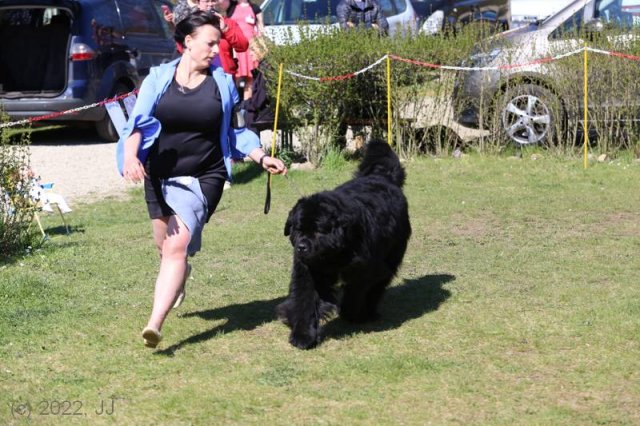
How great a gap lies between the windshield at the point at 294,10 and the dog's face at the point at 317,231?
10381 mm

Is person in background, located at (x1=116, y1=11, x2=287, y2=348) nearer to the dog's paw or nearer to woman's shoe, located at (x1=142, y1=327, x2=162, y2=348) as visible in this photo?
woman's shoe, located at (x1=142, y1=327, x2=162, y2=348)

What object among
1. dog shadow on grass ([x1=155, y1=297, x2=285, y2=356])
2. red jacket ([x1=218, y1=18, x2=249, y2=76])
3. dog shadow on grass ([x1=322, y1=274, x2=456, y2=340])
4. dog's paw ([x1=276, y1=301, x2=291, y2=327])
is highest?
red jacket ([x1=218, y1=18, x2=249, y2=76])

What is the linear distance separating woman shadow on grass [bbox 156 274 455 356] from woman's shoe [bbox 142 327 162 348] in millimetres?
178

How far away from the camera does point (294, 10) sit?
15.7 metres

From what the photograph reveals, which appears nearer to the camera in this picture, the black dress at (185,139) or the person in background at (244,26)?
the black dress at (185,139)

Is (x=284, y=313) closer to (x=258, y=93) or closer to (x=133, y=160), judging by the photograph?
(x=133, y=160)

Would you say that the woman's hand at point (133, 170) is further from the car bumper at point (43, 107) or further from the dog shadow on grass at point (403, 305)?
the car bumper at point (43, 107)

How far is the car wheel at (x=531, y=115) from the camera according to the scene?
1163 cm

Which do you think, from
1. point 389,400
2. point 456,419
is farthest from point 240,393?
point 456,419

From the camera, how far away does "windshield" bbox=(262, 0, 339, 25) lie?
51.2ft

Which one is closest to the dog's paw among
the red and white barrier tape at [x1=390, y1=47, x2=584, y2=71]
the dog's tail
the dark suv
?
the dog's tail

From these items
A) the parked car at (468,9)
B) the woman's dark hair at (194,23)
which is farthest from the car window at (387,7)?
the woman's dark hair at (194,23)

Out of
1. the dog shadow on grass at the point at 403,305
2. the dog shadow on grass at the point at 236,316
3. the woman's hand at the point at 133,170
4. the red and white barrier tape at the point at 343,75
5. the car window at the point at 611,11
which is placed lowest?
the dog shadow on grass at the point at 403,305

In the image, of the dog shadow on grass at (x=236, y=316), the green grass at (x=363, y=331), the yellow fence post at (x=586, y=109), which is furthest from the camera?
the yellow fence post at (x=586, y=109)
